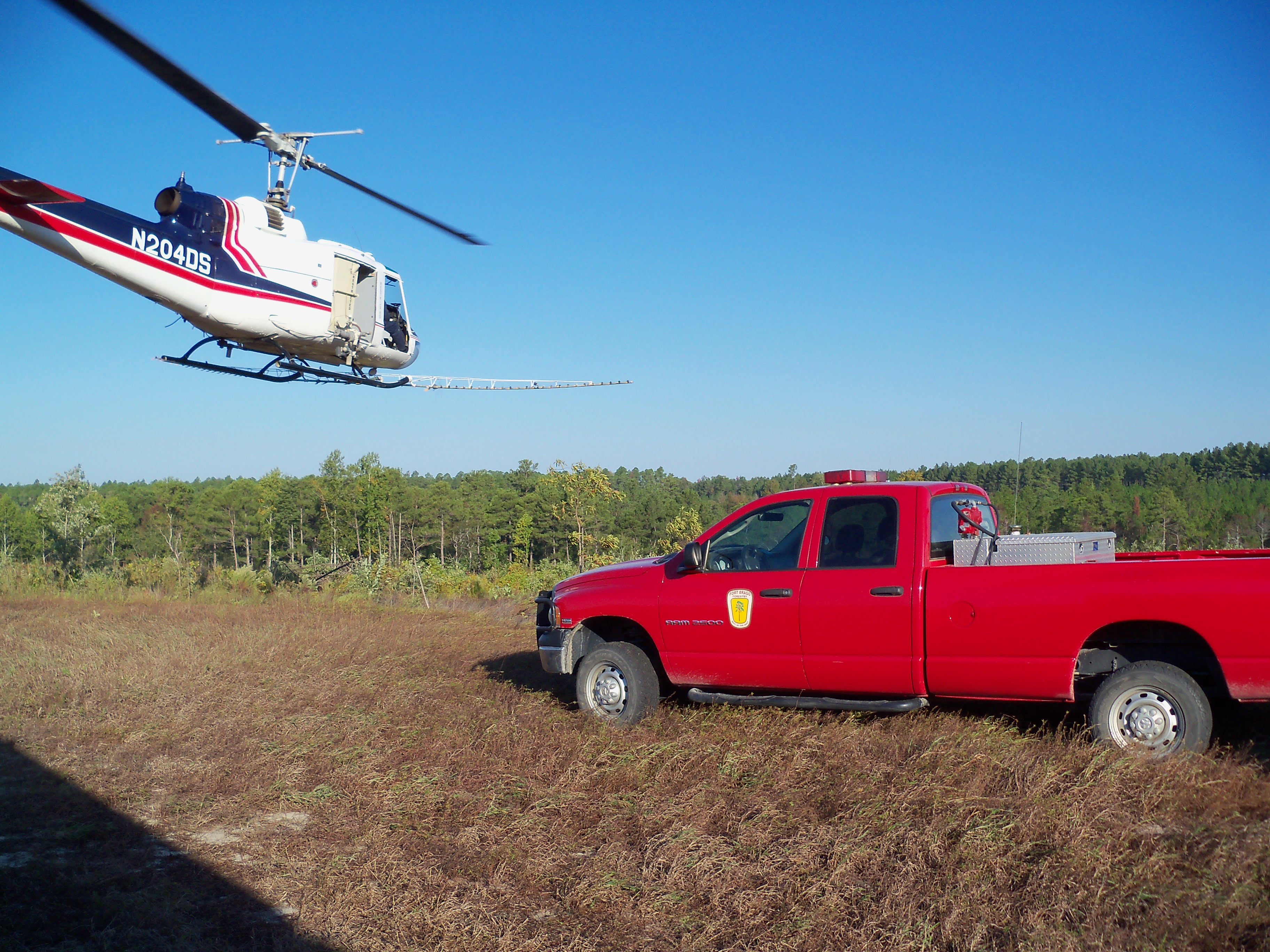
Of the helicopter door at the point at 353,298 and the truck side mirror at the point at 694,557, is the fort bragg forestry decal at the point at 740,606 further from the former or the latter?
the helicopter door at the point at 353,298

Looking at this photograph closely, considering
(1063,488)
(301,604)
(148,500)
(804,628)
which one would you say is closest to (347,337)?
(301,604)

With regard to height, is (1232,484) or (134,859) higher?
(1232,484)

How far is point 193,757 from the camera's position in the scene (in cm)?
648

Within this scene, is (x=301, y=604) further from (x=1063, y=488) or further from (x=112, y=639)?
(x=1063, y=488)

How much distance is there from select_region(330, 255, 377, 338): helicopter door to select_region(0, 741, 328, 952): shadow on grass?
381 inches

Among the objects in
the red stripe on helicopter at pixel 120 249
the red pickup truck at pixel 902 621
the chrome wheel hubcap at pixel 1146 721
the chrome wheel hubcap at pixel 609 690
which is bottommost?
the chrome wheel hubcap at pixel 609 690

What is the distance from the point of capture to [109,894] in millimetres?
4129

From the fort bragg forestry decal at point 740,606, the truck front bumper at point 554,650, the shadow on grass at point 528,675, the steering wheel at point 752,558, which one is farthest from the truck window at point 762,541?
the shadow on grass at point 528,675

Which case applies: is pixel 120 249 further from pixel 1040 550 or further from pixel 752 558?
pixel 1040 550

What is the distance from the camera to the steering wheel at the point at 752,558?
6.72 m

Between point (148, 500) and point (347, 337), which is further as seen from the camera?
point (148, 500)

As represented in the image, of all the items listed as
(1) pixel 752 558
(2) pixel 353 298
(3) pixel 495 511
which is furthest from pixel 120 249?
(3) pixel 495 511

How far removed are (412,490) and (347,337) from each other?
196 feet

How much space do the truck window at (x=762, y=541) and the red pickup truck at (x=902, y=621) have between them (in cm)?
1
